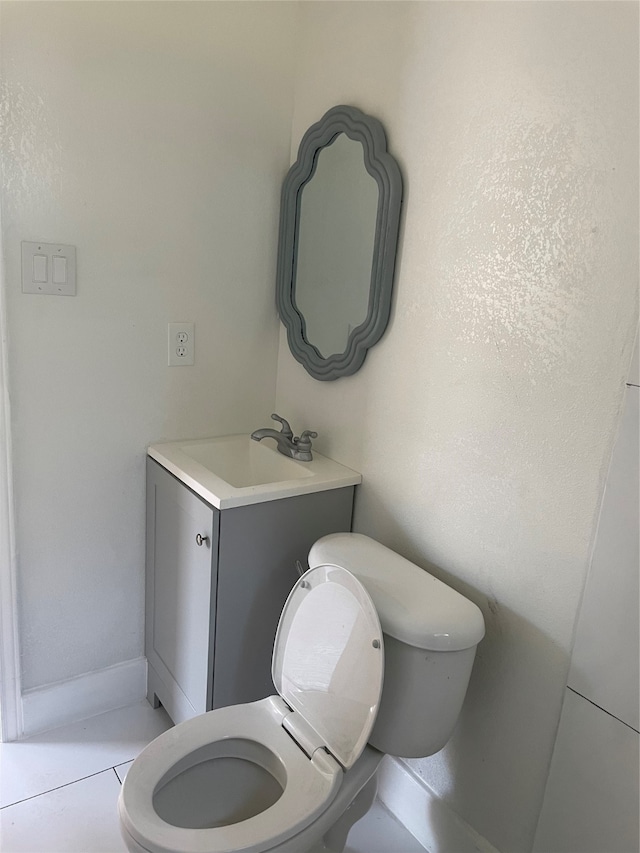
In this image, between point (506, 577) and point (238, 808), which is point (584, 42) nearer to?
point (506, 577)

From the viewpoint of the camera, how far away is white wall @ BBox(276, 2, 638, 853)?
3.45ft

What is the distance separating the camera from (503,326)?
1.23 meters

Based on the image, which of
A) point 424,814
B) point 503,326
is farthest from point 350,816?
point 503,326

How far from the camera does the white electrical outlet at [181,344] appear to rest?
173 centimetres

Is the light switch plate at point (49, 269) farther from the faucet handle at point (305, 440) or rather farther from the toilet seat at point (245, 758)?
the toilet seat at point (245, 758)

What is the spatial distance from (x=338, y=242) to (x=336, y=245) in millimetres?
11

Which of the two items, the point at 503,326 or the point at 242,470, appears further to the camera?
the point at 242,470

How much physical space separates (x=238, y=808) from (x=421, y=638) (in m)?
0.51

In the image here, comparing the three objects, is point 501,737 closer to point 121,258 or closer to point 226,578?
point 226,578

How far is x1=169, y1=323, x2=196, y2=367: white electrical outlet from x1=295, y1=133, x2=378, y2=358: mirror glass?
32cm

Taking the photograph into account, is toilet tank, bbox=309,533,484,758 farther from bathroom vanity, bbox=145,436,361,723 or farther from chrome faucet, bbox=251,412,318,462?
chrome faucet, bbox=251,412,318,462

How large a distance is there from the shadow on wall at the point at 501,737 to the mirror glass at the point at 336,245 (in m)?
0.67

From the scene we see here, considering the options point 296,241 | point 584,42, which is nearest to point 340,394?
point 296,241

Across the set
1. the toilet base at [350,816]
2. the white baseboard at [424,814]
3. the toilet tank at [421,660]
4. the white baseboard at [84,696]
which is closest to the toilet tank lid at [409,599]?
the toilet tank at [421,660]
